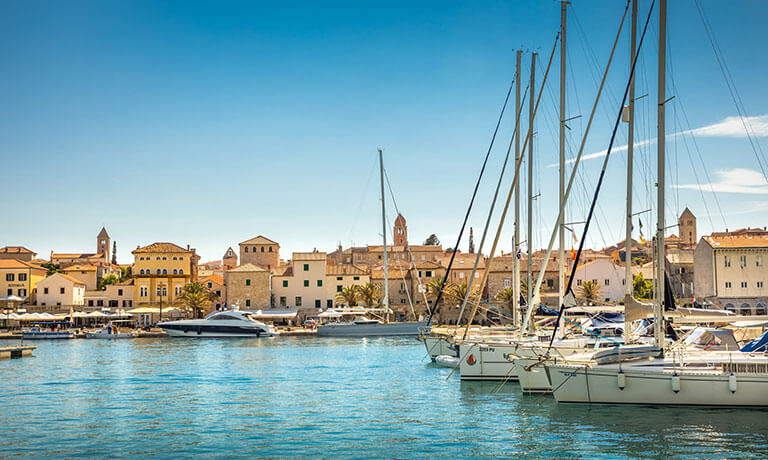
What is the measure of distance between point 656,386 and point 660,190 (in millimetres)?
6363

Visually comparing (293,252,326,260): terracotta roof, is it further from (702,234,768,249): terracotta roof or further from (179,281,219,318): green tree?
(702,234,768,249): terracotta roof

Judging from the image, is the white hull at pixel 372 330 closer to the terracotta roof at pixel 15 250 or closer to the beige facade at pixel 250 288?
the beige facade at pixel 250 288

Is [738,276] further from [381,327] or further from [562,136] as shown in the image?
[562,136]

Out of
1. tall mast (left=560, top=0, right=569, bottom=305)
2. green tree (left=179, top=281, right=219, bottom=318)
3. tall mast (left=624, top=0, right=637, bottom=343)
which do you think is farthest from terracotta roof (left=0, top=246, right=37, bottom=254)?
tall mast (left=624, top=0, right=637, bottom=343)

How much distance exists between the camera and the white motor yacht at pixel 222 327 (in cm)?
6619

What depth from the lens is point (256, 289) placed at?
82.8m

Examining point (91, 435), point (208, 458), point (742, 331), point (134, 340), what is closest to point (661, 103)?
point (208, 458)

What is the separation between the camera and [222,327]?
6656 centimetres

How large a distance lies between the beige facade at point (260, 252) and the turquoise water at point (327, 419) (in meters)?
58.1

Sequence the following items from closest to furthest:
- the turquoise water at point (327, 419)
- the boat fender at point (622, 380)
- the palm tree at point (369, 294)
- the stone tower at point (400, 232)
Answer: the turquoise water at point (327, 419)
the boat fender at point (622, 380)
the palm tree at point (369, 294)
the stone tower at point (400, 232)

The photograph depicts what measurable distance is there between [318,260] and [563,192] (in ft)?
192

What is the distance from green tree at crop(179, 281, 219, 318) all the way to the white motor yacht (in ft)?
36.0

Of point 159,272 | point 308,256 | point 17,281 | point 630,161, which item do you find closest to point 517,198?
point 630,161

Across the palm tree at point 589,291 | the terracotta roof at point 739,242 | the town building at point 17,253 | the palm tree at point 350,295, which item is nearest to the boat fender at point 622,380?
the palm tree at point 589,291
